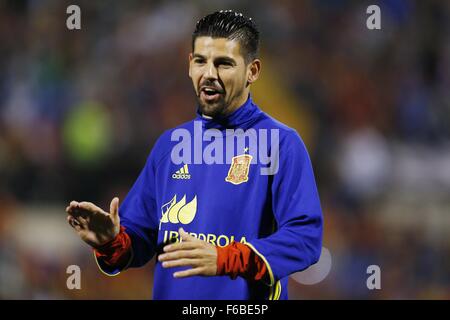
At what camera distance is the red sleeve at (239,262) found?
110 inches

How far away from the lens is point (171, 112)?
6762 millimetres

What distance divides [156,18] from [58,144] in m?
1.64

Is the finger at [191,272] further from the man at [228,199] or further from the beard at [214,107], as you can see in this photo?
the beard at [214,107]

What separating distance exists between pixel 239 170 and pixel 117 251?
57 cm

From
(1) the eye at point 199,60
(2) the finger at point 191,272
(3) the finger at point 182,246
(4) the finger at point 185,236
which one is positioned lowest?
(2) the finger at point 191,272

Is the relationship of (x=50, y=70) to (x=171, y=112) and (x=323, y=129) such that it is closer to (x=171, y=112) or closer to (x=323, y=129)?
(x=171, y=112)

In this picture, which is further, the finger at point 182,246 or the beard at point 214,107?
the beard at point 214,107

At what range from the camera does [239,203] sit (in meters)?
2.96

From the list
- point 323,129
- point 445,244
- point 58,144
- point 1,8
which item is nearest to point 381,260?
point 445,244

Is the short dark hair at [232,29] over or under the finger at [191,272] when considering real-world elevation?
over

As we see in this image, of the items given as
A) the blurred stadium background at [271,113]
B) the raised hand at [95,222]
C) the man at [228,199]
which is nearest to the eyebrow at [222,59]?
the man at [228,199]

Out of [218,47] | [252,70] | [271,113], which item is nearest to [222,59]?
[218,47]

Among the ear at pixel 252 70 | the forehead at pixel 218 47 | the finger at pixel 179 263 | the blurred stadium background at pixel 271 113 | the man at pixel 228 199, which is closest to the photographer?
the finger at pixel 179 263

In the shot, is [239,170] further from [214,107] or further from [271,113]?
[271,113]
